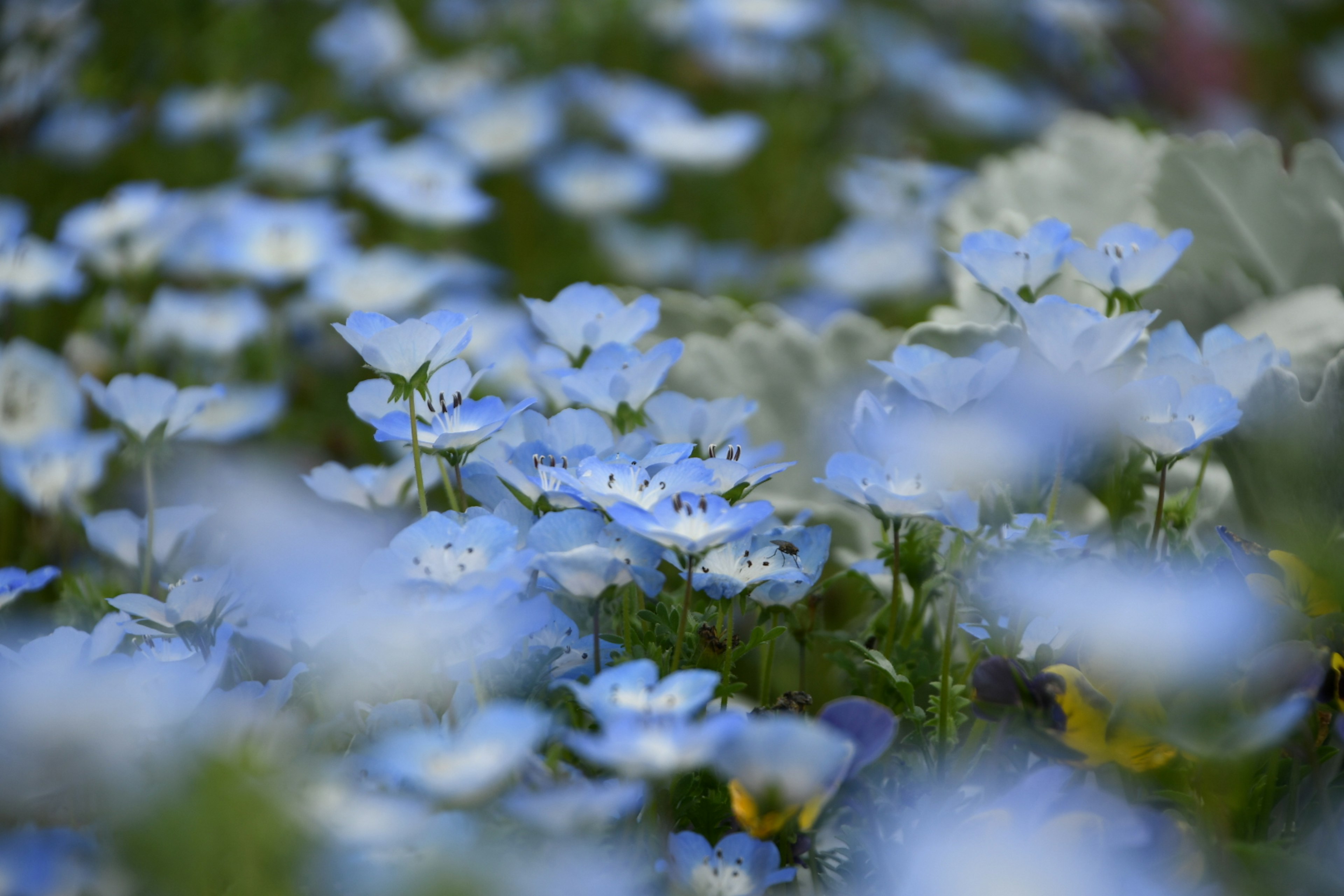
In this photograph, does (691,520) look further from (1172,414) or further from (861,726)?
(1172,414)

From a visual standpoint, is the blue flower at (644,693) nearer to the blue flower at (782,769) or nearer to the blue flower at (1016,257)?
the blue flower at (782,769)

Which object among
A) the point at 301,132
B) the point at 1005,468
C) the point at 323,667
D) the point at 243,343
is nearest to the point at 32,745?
the point at 323,667

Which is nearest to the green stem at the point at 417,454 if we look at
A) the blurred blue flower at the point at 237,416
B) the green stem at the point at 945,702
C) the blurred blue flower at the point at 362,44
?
the green stem at the point at 945,702

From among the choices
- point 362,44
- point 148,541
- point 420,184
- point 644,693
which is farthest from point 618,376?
point 362,44

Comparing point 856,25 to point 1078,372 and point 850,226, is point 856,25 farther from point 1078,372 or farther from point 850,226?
point 1078,372

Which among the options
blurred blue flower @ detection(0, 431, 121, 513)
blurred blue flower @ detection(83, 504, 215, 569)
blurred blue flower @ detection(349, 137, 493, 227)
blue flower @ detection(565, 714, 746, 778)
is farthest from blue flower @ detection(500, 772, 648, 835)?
blurred blue flower @ detection(349, 137, 493, 227)

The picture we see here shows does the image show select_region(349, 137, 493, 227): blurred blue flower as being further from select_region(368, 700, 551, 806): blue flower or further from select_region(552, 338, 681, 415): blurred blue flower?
select_region(368, 700, 551, 806): blue flower
